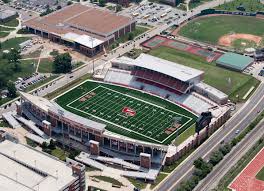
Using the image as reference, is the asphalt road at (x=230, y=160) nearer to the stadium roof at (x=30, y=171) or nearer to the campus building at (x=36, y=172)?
the campus building at (x=36, y=172)

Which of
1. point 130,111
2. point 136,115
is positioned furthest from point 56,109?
point 136,115

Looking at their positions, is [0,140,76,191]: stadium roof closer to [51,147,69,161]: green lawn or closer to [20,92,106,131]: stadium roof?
[51,147,69,161]: green lawn

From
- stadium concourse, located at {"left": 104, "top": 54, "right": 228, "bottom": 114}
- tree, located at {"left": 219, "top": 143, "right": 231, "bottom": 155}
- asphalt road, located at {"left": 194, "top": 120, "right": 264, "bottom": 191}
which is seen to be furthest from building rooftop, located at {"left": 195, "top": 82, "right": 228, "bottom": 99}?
tree, located at {"left": 219, "top": 143, "right": 231, "bottom": 155}

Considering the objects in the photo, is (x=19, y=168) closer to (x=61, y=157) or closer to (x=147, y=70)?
(x=61, y=157)

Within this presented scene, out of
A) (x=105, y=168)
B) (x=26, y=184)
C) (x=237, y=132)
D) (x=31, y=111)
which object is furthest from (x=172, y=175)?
(x=31, y=111)

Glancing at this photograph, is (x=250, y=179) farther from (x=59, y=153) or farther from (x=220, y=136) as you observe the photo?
(x=59, y=153)

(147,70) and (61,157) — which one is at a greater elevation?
(147,70)
